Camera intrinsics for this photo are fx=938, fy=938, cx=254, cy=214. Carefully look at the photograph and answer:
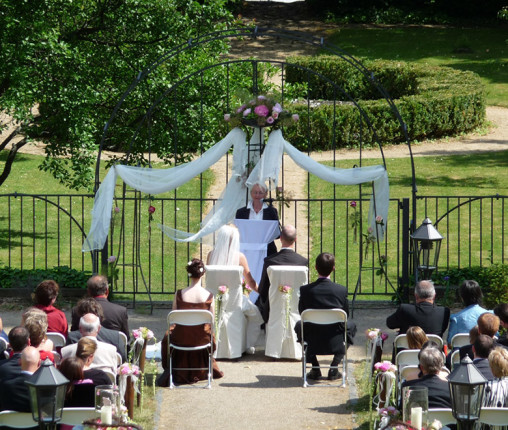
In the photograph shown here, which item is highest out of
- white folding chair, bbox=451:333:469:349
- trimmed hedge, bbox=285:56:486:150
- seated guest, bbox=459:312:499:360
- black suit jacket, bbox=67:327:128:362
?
trimmed hedge, bbox=285:56:486:150

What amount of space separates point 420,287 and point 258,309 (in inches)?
90.6

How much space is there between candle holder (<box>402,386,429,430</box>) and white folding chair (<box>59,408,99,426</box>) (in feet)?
7.43

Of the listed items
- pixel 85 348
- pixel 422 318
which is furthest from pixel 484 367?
pixel 85 348

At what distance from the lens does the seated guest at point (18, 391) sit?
6902 millimetres

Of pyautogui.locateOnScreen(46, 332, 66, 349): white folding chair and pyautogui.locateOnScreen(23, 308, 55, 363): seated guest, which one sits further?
pyautogui.locateOnScreen(46, 332, 66, 349): white folding chair

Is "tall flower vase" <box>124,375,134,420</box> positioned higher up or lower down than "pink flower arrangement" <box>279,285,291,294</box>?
lower down

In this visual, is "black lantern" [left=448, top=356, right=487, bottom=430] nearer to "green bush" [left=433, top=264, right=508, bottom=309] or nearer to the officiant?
"green bush" [left=433, top=264, right=508, bottom=309]

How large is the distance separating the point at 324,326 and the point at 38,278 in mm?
4778

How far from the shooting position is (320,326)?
9.41 metres

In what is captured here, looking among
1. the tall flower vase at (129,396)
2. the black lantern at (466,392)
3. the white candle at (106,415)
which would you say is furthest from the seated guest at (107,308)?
the black lantern at (466,392)

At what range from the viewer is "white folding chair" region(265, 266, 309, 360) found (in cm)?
1008

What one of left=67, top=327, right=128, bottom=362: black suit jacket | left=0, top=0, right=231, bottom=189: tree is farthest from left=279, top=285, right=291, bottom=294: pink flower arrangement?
left=0, top=0, right=231, bottom=189: tree

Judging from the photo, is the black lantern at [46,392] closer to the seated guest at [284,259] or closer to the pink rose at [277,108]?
the seated guest at [284,259]

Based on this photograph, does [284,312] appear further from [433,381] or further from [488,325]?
[433,381]
